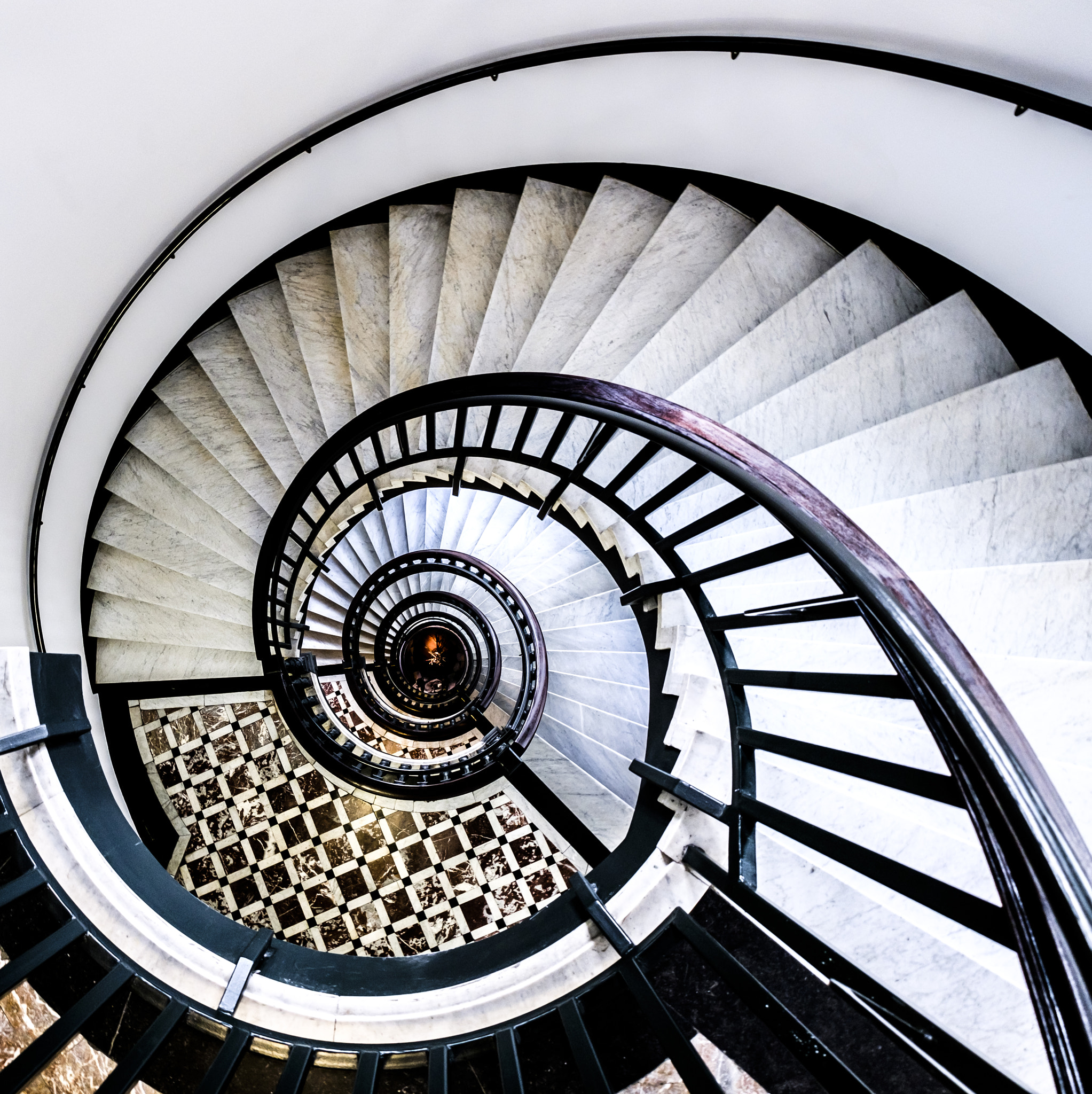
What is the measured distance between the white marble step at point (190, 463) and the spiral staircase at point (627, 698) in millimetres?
24

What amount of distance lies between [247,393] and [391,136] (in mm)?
1718

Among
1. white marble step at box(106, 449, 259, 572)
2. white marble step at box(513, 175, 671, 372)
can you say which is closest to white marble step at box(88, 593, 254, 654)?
white marble step at box(106, 449, 259, 572)

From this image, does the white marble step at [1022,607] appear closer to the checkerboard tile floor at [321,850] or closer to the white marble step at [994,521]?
the white marble step at [994,521]

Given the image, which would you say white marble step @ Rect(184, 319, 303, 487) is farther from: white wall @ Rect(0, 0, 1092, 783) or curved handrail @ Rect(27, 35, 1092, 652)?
curved handrail @ Rect(27, 35, 1092, 652)

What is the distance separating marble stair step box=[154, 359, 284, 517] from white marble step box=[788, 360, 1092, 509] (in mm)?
3490

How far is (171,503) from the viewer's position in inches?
170

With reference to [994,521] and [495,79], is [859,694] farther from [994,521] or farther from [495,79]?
[495,79]

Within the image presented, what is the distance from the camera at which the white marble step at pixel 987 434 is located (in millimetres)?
2391

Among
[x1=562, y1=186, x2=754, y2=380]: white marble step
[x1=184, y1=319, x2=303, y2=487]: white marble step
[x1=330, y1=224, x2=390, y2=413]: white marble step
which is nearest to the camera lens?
[x1=562, y1=186, x2=754, y2=380]: white marble step

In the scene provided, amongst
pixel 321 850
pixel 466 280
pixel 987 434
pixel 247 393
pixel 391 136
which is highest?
pixel 391 136

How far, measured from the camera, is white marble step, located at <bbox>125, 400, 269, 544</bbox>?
4.22 metres

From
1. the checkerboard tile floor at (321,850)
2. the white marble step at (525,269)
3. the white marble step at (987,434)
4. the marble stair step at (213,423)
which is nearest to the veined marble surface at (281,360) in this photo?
the marble stair step at (213,423)

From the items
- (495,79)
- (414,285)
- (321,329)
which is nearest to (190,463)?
(321,329)

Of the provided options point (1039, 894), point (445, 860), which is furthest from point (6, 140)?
point (445, 860)
